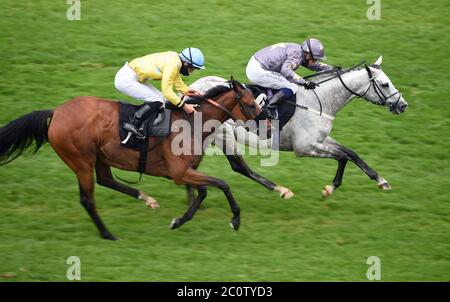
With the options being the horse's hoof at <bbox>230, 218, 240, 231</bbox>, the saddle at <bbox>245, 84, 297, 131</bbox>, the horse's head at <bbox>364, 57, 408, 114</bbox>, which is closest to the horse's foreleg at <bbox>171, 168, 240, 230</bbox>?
the horse's hoof at <bbox>230, 218, 240, 231</bbox>

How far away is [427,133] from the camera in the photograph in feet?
45.5

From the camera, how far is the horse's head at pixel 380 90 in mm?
11359

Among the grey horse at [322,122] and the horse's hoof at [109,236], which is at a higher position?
the grey horse at [322,122]

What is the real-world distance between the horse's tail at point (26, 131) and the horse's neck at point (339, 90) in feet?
11.4

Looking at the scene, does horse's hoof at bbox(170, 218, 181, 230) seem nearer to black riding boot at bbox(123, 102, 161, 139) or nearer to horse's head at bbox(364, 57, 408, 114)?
black riding boot at bbox(123, 102, 161, 139)

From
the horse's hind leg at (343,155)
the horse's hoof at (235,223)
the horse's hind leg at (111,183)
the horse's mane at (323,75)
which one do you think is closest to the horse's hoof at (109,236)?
the horse's hind leg at (111,183)

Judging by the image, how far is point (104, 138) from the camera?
33.1 ft

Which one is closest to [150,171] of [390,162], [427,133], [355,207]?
[355,207]

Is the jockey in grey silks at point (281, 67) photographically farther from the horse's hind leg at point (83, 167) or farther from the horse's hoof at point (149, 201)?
the horse's hind leg at point (83, 167)

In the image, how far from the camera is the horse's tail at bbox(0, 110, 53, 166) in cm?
1020

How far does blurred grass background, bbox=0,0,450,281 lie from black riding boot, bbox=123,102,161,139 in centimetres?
133

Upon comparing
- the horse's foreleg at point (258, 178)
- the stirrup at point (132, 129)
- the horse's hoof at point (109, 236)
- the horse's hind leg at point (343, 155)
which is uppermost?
the stirrup at point (132, 129)

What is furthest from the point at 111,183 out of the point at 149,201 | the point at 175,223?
the point at 175,223

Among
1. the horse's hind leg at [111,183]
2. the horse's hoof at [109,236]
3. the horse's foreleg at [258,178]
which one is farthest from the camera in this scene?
the horse's foreleg at [258,178]
